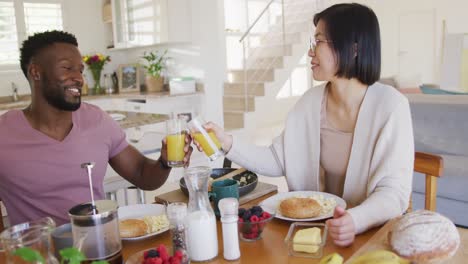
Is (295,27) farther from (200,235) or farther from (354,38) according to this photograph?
(200,235)

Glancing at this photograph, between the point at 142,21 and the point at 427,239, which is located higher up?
the point at 142,21

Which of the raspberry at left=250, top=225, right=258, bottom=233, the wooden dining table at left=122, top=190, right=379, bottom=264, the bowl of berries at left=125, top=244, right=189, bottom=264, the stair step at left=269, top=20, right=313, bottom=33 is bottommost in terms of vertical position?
the wooden dining table at left=122, top=190, right=379, bottom=264

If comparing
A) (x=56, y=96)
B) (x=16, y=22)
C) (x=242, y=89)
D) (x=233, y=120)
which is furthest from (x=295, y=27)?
(x=56, y=96)

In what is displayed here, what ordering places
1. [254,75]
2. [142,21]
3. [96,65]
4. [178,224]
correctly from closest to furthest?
[178,224], [142,21], [96,65], [254,75]

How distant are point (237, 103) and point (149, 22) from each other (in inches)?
65.0

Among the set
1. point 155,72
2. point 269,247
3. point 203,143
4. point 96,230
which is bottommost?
point 269,247

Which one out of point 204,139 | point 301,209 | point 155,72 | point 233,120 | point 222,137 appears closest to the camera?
point 301,209

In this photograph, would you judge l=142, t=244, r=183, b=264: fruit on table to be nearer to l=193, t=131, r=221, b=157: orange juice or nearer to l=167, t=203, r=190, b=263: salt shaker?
l=167, t=203, r=190, b=263: salt shaker

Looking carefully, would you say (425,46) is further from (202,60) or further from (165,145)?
(165,145)

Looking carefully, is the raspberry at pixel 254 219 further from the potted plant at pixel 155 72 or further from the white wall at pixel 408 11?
the white wall at pixel 408 11

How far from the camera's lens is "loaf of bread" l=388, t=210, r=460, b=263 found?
927 mm

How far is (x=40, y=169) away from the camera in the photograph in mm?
1466

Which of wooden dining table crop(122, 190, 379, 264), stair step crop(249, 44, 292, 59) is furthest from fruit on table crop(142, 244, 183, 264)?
stair step crop(249, 44, 292, 59)

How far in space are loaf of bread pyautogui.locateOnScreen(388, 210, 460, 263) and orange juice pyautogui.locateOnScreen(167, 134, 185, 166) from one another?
2.29 feet
